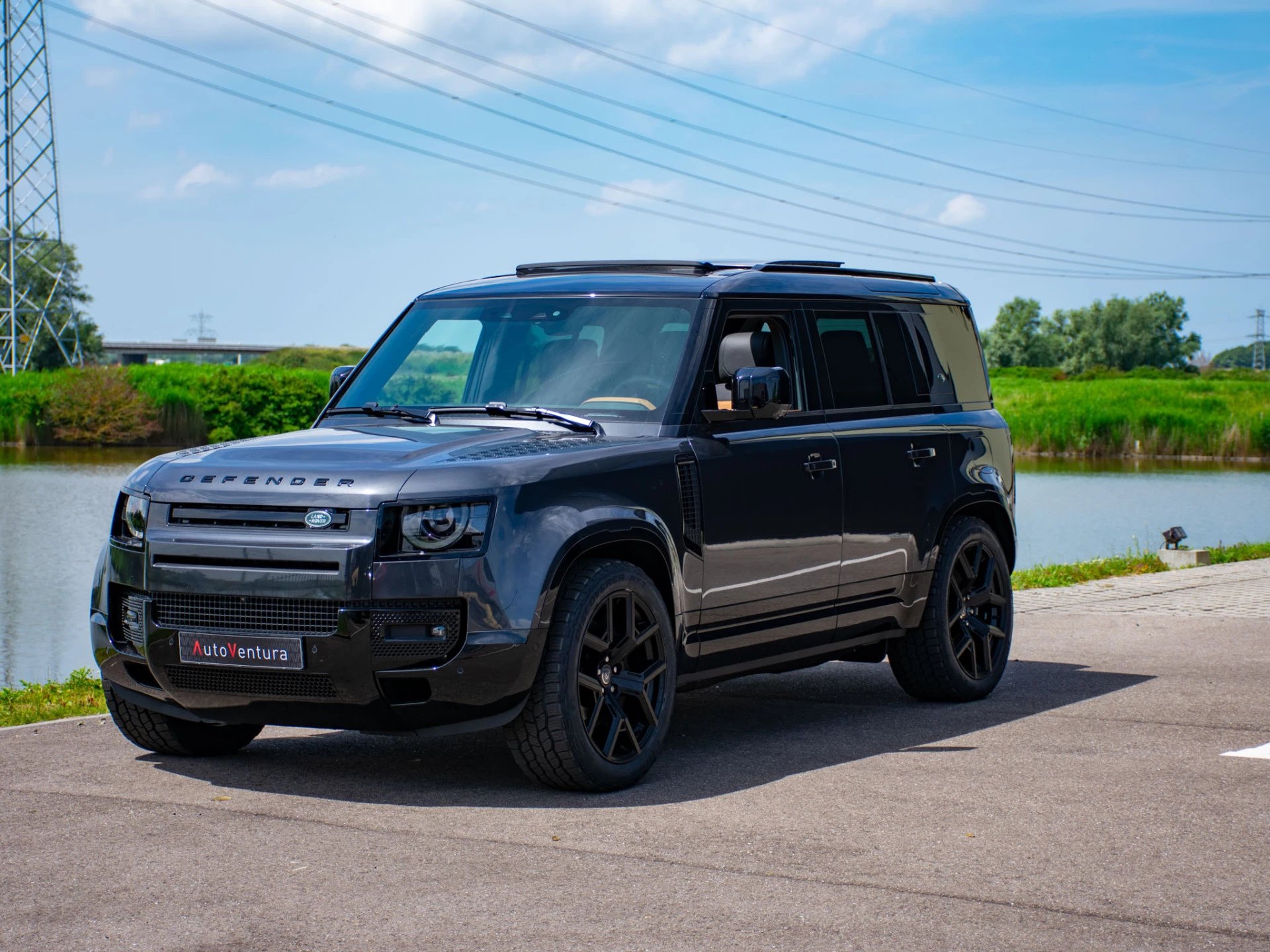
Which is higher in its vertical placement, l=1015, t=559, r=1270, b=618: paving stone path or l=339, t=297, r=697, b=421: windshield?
l=339, t=297, r=697, b=421: windshield

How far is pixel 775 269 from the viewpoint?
27.3ft

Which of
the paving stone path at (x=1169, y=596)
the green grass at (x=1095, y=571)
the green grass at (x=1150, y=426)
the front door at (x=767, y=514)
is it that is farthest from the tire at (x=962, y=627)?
the green grass at (x=1150, y=426)

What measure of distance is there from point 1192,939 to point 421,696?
2.91 m

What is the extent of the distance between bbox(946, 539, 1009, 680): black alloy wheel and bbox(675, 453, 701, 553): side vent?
92.4 inches

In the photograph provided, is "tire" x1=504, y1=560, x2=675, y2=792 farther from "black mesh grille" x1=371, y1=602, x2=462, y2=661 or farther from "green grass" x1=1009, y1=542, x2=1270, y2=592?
"green grass" x1=1009, y1=542, x2=1270, y2=592

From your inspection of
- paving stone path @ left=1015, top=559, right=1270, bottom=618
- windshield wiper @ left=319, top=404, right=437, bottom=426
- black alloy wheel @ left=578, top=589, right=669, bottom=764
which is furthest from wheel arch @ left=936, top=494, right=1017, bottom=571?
paving stone path @ left=1015, top=559, right=1270, bottom=618

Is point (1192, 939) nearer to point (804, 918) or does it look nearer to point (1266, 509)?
point (804, 918)

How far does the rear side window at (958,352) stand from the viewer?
30.8ft

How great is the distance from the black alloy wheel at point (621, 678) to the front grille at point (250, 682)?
101 centimetres

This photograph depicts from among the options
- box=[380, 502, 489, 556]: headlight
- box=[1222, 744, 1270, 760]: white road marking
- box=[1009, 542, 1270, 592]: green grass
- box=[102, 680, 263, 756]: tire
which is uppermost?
box=[380, 502, 489, 556]: headlight

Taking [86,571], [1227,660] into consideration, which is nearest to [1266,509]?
[86,571]

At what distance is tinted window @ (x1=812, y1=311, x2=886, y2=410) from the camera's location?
8359mm

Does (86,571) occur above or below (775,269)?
below

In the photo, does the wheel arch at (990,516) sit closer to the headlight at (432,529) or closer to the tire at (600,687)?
the tire at (600,687)
